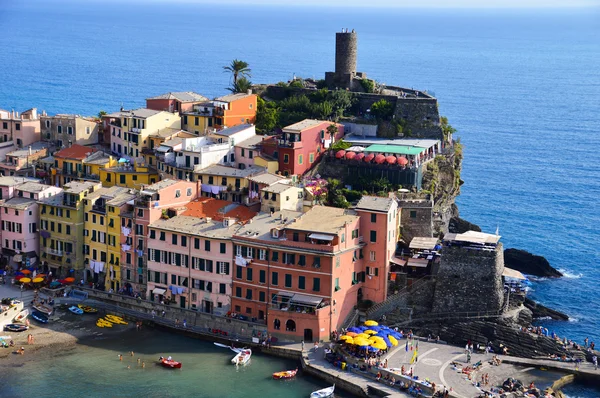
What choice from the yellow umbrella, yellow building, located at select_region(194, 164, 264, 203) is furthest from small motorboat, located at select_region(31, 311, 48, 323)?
the yellow umbrella

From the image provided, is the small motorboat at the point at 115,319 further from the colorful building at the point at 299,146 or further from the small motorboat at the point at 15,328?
the colorful building at the point at 299,146

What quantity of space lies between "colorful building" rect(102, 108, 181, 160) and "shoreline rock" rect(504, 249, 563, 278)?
3609cm

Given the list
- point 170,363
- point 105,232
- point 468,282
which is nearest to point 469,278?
point 468,282

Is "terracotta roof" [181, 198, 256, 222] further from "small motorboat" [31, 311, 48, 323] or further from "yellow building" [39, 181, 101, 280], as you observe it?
"small motorboat" [31, 311, 48, 323]

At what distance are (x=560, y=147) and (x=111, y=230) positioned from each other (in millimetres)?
88541

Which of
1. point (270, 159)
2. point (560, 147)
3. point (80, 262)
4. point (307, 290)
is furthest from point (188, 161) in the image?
point (560, 147)

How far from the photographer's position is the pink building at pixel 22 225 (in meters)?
94.6

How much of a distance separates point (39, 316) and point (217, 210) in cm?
1724

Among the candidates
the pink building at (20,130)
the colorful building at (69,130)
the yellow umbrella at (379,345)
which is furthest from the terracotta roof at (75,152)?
the yellow umbrella at (379,345)

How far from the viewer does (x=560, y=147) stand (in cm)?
15888

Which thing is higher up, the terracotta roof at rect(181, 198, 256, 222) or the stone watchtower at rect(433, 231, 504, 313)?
the terracotta roof at rect(181, 198, 256, 222)

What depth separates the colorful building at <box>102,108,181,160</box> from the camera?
104 metres

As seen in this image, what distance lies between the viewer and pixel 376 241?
84.5 meters

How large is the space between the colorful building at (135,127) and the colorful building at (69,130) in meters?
3.29
